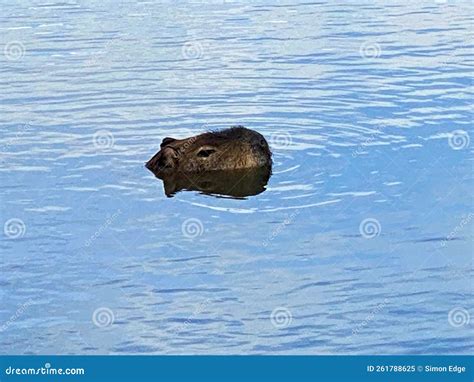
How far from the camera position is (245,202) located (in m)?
15.1

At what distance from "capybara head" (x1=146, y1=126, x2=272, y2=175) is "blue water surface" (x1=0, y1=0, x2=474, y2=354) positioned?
0.37 meters

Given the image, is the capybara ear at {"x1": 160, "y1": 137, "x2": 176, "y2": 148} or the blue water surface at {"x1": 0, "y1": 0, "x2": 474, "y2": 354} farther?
the capybara ear at {"x1": 160, "y1": 137, "x2": 176, "y2": 148}

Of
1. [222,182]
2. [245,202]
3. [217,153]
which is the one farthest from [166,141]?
[245,202]

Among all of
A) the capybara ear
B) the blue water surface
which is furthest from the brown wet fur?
the capybara ear

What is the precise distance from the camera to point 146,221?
14117 millimetres

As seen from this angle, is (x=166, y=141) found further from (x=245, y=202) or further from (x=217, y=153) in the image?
(x=245, y=202)

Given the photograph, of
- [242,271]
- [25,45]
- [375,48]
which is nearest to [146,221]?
[242,271]

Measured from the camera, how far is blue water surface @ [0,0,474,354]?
10828mm

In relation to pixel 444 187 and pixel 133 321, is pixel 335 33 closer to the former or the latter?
pixel 444 187

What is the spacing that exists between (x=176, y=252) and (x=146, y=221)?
1.33 meters

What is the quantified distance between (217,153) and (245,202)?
226cm

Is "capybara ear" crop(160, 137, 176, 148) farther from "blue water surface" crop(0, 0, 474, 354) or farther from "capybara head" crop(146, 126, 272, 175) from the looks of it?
"blue water surface" crop(0, 0, 474, 354)

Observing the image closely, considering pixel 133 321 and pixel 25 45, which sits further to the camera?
pixel 25 45

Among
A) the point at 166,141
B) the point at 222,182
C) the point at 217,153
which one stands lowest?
the point at 222,182
